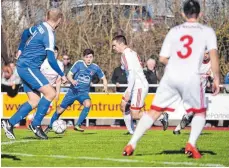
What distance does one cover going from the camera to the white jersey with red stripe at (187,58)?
10391 mm

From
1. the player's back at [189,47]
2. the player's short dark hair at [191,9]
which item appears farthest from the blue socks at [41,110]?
the player's short dark hair at [191,9]

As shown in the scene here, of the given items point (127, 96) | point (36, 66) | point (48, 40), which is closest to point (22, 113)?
point (36, 66)

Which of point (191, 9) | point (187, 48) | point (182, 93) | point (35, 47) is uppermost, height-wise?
point (191, 9)

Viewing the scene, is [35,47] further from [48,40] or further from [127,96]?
[127,96]

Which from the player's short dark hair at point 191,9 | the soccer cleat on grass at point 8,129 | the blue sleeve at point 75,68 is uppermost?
the player's short dark hair at point 191,9

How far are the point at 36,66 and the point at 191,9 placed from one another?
4375 millimetres

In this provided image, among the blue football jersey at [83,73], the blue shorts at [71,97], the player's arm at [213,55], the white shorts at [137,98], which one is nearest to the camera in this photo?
the player's arm at [213,55]

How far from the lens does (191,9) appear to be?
34.3ft

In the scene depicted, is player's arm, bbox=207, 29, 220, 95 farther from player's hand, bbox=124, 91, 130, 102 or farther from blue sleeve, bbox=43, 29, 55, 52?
player's hand, bbox=124, 91, 130, 102

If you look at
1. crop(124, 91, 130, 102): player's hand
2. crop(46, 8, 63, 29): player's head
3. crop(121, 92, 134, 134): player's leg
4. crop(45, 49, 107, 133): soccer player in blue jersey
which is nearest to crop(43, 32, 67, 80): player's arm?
crop(46, 8, 63, 29): player's head

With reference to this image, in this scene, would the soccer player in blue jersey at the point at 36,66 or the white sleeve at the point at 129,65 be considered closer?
the soccer player in blue jersey at the point at 36,66

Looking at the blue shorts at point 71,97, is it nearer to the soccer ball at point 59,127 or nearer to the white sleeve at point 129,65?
the soccer ball at point 59,127

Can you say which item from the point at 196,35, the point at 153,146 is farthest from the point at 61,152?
the point at 196,35

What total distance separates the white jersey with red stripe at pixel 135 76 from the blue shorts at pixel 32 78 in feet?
6.99
